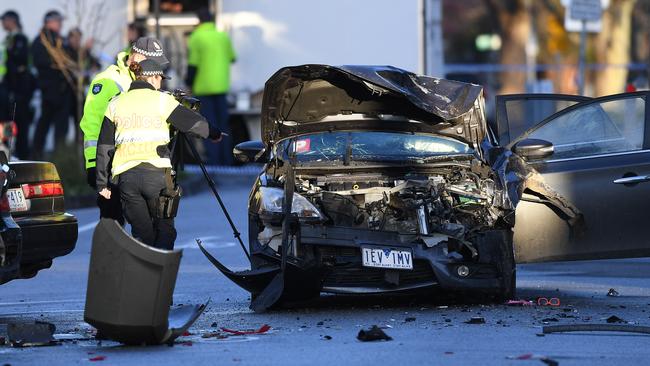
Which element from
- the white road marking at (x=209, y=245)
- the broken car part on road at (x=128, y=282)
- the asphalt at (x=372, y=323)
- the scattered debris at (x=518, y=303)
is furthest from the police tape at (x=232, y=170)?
the broken car part on road at (x=128, y=282)

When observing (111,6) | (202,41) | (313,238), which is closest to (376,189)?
(313,238)

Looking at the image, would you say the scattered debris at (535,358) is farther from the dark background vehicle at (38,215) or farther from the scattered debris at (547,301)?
the dark background vehicle at (38,215)

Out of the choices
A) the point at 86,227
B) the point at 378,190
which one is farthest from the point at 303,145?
the point at 86,227

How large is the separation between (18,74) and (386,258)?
43.7 ft

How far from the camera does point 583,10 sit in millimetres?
21391

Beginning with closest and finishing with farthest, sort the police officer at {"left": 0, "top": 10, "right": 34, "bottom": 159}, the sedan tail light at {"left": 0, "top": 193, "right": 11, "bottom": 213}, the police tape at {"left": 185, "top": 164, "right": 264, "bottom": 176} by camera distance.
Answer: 1. the sedan tail light at {"left": 0, "top": 193, "right": 11, "bottom": 213}
2. the police officer at {"left": 0, "top": 10, "right": 34, "bottom": 159}
3. the police tape at {"left": 185, "top": 164, "right": 264, "bottom": 176}

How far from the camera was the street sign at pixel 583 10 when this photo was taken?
21328 mm

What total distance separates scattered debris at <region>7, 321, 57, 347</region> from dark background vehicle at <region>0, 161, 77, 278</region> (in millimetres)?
947

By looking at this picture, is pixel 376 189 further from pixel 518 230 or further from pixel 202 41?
pixel 202 41

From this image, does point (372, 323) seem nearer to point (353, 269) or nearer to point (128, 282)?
point (353, 269)

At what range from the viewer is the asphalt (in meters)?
8.53

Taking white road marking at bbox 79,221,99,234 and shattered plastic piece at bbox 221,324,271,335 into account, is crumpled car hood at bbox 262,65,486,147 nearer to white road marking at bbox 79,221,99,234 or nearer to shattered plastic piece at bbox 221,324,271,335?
shattered plastic piece at bbox 221,324,271,335

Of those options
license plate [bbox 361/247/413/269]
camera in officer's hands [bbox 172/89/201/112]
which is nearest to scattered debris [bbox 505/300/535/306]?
license plate [bbox 361/247/413/269]

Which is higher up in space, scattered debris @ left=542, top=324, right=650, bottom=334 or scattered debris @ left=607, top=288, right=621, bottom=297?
scattered debris @ left=542, top=324, right=650, bottom=334
